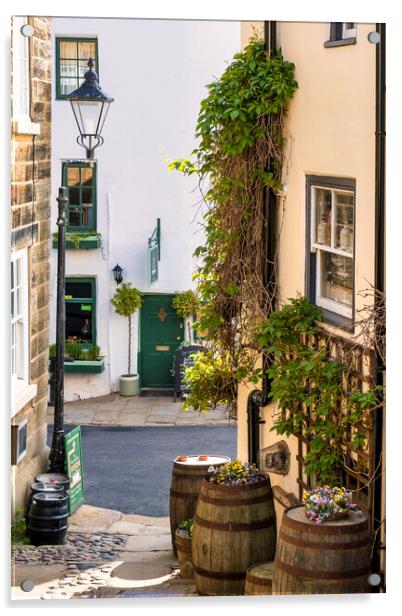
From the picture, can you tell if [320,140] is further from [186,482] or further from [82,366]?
[186,482]

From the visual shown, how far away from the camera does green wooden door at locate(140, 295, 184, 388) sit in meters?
7.13

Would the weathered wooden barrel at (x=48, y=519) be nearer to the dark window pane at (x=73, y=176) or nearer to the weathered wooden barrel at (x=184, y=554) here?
the weathered wooden barrel at (x=184, y=554)

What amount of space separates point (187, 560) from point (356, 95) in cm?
244

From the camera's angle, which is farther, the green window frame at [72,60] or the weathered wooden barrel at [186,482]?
the weathered wooden barrel at [186,482]

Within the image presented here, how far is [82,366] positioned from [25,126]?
125 cm

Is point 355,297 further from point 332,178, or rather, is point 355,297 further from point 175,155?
point 175,155

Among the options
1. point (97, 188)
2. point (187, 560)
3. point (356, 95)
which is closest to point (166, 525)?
point (187, 560)

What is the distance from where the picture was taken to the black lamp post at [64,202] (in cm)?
690

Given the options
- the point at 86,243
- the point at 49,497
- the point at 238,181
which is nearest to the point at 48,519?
the point at 49,497

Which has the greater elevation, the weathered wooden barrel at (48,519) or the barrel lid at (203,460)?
the barrel lid at (203,460)

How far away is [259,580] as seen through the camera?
22.5 feet

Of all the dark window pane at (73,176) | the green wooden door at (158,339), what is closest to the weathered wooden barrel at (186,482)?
the green wooden door at (158,339)

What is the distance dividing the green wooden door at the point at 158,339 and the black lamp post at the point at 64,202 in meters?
0.41

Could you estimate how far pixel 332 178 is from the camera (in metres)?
6.93
